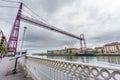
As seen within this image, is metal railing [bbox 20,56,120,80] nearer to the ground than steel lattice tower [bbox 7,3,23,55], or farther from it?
nearer to the ground

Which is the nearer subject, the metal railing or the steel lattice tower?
the metal railing

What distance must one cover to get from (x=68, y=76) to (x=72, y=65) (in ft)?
0.73

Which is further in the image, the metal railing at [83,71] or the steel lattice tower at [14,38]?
the steel lattice tower at [14,38]

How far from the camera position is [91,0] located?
759cm

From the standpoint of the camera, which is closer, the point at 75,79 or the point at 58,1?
the point at 75,79

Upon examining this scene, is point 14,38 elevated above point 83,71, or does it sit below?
above

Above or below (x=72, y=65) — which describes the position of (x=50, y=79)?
below

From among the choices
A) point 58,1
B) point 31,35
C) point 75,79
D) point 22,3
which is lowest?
point 75,79

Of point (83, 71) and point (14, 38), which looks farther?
point (14, 38)

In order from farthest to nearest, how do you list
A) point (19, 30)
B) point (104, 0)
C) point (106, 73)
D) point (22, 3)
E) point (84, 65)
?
point (22, 3) → point (19, 30) → point (104, 0) → point (84, 65) → point (106, 73)

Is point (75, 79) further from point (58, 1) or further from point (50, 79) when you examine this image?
point (58, 1)

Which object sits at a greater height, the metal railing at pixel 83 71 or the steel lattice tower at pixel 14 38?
the steel lattice tower at pixel 14 38

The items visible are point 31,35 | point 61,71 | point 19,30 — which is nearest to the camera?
point 61,71

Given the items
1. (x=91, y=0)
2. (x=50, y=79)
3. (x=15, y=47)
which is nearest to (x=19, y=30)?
(x=15, y=47)
